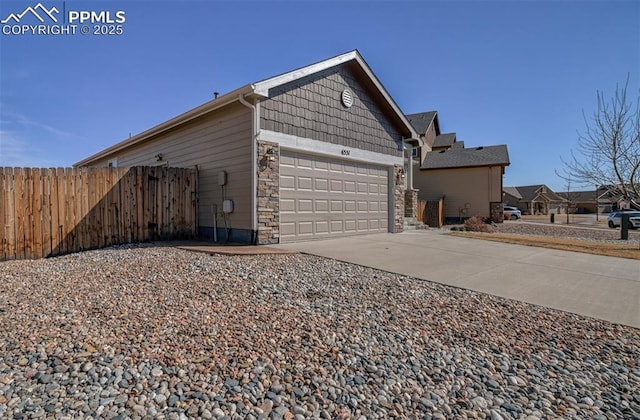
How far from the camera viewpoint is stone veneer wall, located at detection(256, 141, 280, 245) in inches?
301

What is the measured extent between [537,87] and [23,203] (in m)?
15.7

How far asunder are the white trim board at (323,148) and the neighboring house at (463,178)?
11997 millimetres

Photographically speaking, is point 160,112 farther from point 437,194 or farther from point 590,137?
point 437,194

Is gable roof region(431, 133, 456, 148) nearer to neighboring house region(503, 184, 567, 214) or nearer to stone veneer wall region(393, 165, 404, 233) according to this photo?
stone veneer wall region(393, 165, 404, 233)

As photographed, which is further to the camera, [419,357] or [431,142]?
[431,142]

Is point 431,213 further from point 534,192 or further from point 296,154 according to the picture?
point 534,192

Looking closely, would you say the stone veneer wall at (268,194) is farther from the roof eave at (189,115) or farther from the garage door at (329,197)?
the roof eave at (189,115)

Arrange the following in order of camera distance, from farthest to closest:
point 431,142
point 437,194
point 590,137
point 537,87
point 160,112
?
point 431,142 → point 437,194 → point 160,112 → point 537,87 → point 590,137

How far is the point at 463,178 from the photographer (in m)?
21.9

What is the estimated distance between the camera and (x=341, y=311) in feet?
12.0

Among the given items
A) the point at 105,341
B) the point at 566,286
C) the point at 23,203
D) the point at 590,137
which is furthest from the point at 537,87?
the point at 23,203

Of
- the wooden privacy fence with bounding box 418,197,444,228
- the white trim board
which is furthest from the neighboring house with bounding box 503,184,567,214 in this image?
the white trim board

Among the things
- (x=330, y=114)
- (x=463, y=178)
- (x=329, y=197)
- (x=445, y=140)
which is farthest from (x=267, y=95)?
(x=445, y=140)
